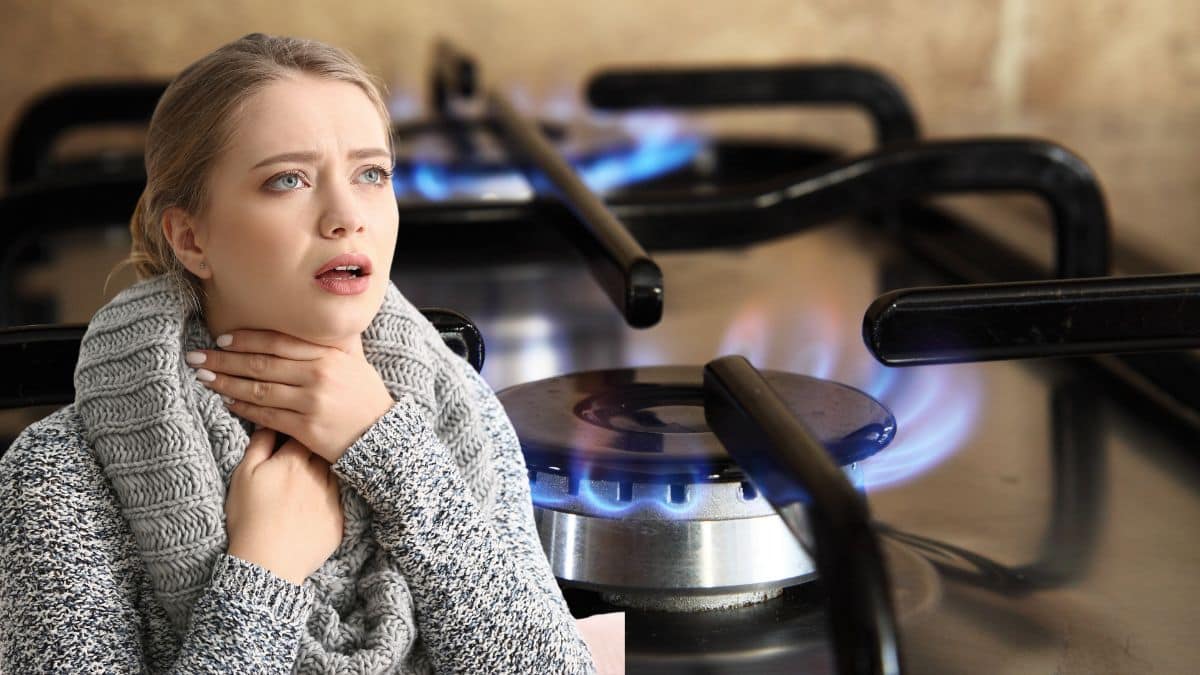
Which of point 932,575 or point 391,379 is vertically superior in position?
point 391,379

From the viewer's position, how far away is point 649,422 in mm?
602

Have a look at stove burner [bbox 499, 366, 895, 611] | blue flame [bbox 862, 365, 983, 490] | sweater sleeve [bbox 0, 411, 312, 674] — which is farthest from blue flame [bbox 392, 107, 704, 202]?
sweater sleeve [bbox 0, 411, 312, 674]

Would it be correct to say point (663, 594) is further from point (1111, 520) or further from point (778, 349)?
point (778, 349)

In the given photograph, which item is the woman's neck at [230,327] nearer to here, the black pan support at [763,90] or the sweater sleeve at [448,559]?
the sweater sleeve at [448,559]

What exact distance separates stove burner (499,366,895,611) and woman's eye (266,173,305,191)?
161mm

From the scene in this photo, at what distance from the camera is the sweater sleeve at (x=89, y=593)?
44 cm

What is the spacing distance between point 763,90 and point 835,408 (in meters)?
0.79

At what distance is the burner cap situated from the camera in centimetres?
55

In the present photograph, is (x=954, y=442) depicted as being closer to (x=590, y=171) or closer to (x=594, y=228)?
(x=594, y=228)

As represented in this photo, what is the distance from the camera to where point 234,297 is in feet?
1.54

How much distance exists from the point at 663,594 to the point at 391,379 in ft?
0.46

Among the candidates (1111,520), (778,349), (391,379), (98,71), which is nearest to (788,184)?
(778,349)

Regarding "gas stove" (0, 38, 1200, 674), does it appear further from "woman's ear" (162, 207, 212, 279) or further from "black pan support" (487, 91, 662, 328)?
"woman's ear" (162, 207, 212, 279)

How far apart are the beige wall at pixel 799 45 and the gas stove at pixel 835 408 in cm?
43
